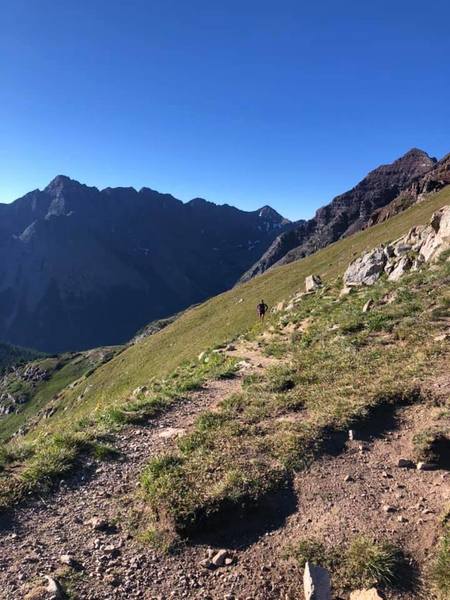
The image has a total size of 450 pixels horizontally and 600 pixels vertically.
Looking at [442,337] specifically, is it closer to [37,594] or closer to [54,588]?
[54,588]

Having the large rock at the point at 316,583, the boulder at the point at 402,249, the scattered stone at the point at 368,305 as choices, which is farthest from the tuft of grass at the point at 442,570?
the boulder at the point at 402,249

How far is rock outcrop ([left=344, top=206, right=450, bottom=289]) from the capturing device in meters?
29.5

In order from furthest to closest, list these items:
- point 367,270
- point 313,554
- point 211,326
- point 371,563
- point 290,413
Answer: point 211,326 < point 367,270 < point 290,413 < point 313,554 < point 371,563

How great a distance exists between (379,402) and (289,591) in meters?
6.43

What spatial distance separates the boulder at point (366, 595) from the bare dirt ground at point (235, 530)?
1.00 ft

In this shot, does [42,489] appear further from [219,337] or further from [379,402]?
[219,337]

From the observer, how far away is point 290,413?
500 inches

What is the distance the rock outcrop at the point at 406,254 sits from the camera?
29.5 metres

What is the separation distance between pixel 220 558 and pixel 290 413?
5.55 metres

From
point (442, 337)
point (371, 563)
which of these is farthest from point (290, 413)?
point (442, 337)

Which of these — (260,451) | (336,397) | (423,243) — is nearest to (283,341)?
(336,397)

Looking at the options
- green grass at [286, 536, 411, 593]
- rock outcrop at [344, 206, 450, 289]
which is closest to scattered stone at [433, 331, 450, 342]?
green grass at [286, 536, 411, 593]

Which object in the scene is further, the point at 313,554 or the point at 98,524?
the point at 98,524

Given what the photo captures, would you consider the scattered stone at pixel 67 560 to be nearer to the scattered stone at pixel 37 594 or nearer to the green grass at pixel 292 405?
the scattered stone at pixel 37 594
